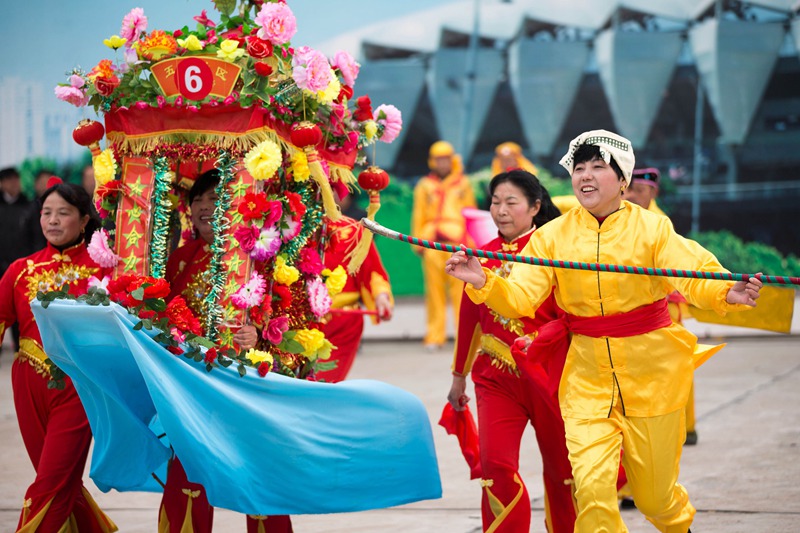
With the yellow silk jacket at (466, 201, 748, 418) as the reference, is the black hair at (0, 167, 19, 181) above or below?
below

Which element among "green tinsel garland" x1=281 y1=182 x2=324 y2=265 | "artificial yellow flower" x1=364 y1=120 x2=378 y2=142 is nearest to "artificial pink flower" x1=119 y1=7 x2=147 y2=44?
"green tinsel garland" x1=281 y1=182 x2=324 y2=265

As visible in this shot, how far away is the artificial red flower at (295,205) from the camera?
5.36 metres

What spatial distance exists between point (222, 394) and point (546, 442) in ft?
4.99

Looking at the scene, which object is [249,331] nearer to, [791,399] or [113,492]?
[113,492]

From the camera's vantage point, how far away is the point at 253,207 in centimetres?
516

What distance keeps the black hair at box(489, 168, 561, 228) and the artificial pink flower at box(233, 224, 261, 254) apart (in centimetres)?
120

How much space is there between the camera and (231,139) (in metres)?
5.25

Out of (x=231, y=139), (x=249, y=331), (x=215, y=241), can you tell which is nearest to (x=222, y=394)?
(x=249, y=331)

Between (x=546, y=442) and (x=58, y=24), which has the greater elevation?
(x=58, y=24)

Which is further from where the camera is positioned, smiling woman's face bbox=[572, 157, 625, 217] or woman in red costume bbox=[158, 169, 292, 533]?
woman in red costume bbox=[158, 169, 292, 533]

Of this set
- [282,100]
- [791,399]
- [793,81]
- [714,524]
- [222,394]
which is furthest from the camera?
[793,81]

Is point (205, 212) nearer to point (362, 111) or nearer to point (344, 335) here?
point (362, 111)

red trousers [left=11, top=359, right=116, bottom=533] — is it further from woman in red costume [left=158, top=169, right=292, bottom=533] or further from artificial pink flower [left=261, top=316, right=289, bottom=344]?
artificial pink flower [left=261, top=316, right=289, bottom=344]

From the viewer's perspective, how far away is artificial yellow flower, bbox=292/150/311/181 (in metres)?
5.38
